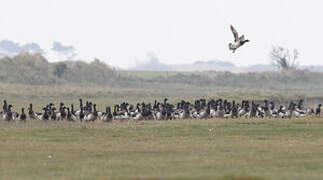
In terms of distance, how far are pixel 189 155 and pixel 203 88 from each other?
324 ft

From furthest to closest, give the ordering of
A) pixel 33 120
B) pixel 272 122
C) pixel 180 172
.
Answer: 1. pixel 33 120
2. pixel 272 122
3. pixel 180 172

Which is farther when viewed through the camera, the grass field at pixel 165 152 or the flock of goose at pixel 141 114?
the flock of goose at pixel 141 114

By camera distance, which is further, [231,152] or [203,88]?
[203,88]

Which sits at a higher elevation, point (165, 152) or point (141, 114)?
point (141, 114)

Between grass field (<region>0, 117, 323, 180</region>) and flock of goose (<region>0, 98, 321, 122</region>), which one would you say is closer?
grass field (<region>0, 117, 323, 180</region>)

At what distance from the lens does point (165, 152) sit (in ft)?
106

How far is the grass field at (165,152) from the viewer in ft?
87.4

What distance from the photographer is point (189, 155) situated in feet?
102

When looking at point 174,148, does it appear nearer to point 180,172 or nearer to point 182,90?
point 180,172

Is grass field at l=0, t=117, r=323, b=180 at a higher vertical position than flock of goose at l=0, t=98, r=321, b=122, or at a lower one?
lower

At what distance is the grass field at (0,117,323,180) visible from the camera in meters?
26.6

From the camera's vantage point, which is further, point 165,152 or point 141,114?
point 141,114

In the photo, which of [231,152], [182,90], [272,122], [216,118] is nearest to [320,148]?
[231,152]

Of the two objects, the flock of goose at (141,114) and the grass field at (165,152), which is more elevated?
the flock of goose at (141,114)
